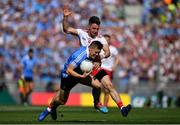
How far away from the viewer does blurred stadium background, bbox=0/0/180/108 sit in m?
33.2

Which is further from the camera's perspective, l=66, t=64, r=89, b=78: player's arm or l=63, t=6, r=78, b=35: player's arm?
l=63, t=6, r=78, b=35: player's arm

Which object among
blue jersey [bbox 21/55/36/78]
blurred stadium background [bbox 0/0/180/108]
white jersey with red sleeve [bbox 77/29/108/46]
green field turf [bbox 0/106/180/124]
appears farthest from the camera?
blurred stadium background [bbox 0/0/180/108]

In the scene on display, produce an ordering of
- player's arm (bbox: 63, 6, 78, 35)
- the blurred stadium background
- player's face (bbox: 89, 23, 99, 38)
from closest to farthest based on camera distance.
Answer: player's arm (bbox: 63, 6, 78, 35) < player's face (bbox: 89, 23, 99, 38) < the blurred stadium background

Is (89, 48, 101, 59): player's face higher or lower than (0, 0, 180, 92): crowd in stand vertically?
higher

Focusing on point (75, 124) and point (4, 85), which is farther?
point (4, 85)

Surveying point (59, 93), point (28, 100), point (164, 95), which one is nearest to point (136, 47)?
point (164, 95)

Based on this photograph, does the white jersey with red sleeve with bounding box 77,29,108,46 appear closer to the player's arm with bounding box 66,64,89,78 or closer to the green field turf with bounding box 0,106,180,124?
the player's arm with bounding box 66,64,89,78

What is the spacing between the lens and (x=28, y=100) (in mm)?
33500

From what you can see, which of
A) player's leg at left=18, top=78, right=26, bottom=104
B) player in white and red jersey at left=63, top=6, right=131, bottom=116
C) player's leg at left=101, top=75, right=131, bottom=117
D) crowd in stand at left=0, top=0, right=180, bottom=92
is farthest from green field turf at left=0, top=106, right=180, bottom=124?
crowd in stand at left=0, top=0, right=180, bottom=92

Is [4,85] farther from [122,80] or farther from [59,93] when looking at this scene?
[59,93]

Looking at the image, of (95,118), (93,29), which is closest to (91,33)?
(93,29)

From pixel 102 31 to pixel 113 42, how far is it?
0.93m

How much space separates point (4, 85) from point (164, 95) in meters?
7.15

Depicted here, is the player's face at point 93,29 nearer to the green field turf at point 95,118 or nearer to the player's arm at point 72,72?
the player's arm at point 72,72
